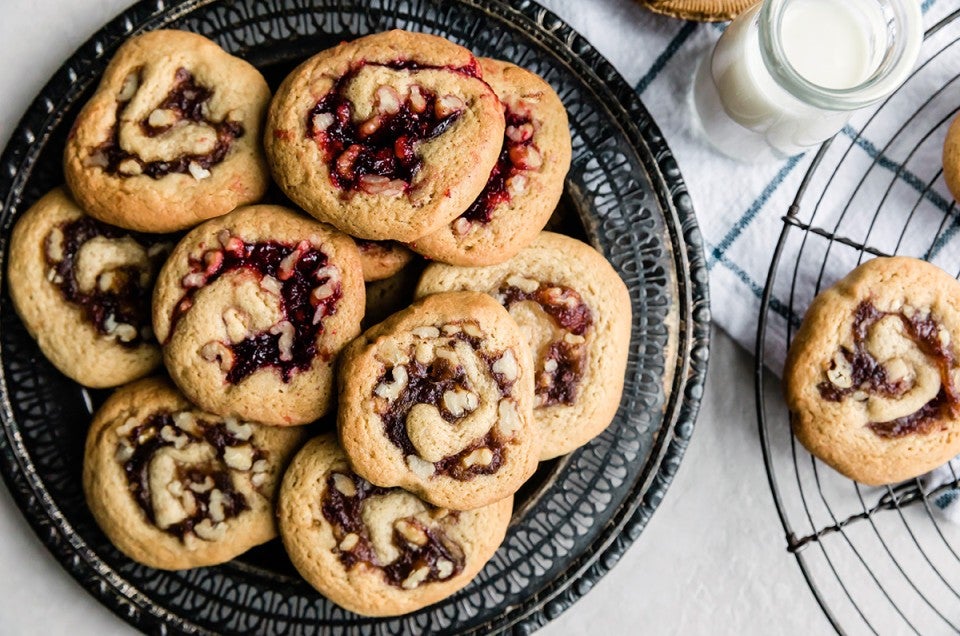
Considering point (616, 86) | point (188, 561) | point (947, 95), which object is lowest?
point (188, 561)

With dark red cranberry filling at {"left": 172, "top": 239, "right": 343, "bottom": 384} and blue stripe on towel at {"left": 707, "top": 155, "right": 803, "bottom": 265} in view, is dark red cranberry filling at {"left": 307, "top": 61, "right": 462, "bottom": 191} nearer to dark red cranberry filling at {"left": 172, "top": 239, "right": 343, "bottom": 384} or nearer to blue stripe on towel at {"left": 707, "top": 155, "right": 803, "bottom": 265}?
dark red cranberry filling at {"left": 172, "top": 239, "right": 343, "bottom": 384}

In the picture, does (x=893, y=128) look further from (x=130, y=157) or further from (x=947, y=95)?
(x=130, y=157)

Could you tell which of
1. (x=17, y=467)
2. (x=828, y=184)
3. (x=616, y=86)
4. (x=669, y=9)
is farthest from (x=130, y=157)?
(x=828, y=184)

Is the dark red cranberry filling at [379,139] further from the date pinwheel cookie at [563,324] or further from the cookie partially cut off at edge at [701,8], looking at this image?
the cookie partially cut off at edge at [701,8]

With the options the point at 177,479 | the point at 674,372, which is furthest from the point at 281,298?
the point at 674,372

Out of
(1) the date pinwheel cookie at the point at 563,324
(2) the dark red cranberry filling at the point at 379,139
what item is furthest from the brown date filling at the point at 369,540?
(2) the dark red cranberry filling at the point at 379,139

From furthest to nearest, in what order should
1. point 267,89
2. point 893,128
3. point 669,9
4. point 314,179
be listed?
point 893,128 < point 669,9 < point 267,89 < point 314,179

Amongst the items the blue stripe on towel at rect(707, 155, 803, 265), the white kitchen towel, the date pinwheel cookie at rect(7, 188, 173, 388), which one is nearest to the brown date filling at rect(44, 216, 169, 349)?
the date pinwheel cookie at rect(7, 188, 173, 388)
